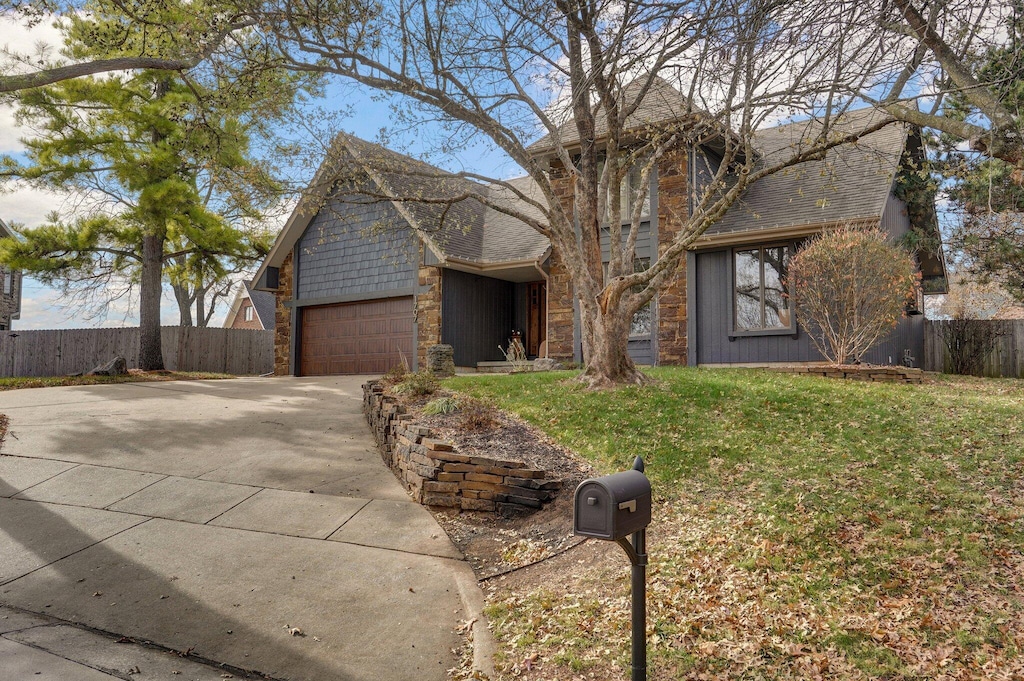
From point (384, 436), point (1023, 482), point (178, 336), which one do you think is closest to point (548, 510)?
point (384, 436)

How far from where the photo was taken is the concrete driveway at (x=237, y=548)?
4.11 meters

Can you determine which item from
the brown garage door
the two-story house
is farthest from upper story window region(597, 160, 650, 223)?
the brown garage door

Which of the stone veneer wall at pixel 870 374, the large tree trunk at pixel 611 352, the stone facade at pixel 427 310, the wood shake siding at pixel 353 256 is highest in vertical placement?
the wood shake siding at pixel 353 256

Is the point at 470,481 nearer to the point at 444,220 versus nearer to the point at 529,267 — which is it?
the point at 444,220

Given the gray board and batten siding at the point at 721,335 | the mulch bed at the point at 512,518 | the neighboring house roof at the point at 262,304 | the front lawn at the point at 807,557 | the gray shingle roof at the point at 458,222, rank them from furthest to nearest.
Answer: the neighboring house roof at the point at 262,304 < the gray shingle roof at the point at 458,222 < the gray board and batten siding at the point at 721,335 < the mulch bed at the point at 512,518 < the front lawn at the point at 807,557

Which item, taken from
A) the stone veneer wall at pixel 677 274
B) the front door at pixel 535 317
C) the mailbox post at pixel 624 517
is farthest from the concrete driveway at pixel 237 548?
the front door at pixel 535 317

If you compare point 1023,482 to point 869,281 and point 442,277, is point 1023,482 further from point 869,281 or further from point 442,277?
point 442,277

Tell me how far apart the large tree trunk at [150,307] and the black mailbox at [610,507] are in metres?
18.4

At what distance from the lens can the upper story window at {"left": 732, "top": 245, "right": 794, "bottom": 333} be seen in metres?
13.3

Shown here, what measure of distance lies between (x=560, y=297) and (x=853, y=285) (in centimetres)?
629

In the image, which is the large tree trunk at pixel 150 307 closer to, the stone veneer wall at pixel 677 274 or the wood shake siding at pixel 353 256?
the wood shake siding at pixel 353 256

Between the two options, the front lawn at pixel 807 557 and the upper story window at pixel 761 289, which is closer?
the front lawn at pixel 807 557

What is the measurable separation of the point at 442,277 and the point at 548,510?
10598mm

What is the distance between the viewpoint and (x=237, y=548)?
5.29m
